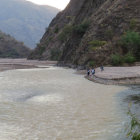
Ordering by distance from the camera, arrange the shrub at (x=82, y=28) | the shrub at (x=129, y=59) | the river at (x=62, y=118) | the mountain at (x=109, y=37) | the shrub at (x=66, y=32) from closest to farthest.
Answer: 1. the river at (x=62, y=118)
2. the shrub at (x=129, y=59)
3. the mountain at (x=109, y=37)
4. the shrub at (x=82, y=28)
5. the shrub at (x=66, y=32)

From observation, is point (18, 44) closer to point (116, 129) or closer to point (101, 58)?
point (101, 58)

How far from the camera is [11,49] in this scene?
572ft

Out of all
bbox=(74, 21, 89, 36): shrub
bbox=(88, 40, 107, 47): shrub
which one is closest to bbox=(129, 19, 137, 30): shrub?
bbox=(88, 40, 107, 47): shrub

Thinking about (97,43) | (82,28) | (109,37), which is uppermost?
(82,28)

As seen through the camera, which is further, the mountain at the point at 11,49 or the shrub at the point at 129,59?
the mountain at the point at 11,49

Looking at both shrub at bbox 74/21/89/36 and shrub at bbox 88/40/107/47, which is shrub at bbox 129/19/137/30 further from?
shrub at bbox 74/21/89/36

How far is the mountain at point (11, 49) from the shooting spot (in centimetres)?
16975

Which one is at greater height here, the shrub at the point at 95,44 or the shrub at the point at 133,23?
the shrub at the point at 133,23

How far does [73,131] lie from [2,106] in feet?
24.3

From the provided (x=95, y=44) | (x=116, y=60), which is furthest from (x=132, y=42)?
(x=95, y=44)

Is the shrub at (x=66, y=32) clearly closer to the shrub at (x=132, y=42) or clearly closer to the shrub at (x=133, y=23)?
the shrub at (x=133, y=23)

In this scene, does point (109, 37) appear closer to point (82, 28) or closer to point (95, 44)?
point (95, 44)

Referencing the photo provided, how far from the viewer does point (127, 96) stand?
2020cm

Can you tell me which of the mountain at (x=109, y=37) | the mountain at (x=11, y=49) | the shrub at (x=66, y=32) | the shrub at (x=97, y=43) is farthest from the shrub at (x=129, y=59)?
the mountain at (x=11, y=49)
